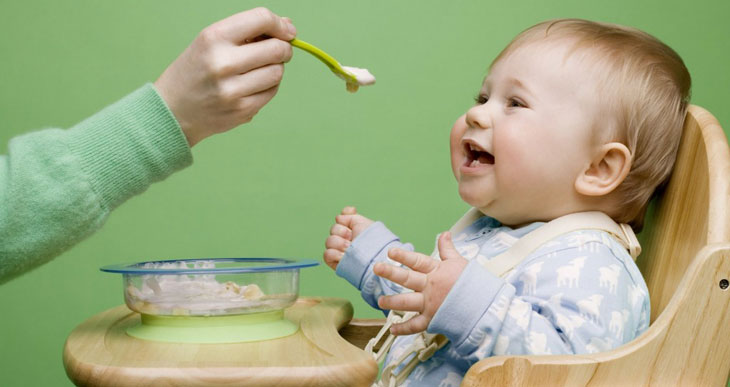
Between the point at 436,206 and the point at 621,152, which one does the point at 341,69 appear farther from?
the point at 436,206

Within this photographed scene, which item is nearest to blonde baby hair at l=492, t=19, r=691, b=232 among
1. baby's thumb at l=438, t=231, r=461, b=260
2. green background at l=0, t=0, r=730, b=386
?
baby's thumb at l=438, t=231, r=461, b=260

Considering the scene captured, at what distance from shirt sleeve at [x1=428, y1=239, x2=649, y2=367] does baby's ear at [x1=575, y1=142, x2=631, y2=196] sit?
10 cm

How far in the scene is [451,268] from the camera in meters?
0.71

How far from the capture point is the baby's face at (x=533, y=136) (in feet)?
2.68

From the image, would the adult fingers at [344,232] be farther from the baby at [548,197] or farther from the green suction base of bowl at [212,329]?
the green suction base of bowl at [212,329]

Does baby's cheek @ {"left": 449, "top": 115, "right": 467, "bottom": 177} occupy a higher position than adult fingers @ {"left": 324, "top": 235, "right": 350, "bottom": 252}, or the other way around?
baby's cheek @ {"left": 449, "top": 115, "right": 467, "bottom": 177}

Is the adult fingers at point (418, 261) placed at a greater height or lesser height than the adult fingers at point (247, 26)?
lesser

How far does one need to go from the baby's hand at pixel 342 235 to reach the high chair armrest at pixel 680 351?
13.9 inches

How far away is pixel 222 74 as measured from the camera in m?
0.74

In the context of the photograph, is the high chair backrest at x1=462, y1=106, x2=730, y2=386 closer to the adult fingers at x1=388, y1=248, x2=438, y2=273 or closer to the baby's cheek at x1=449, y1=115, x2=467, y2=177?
the adult fingers at x1=388, y1=248, x2=438, y2=273

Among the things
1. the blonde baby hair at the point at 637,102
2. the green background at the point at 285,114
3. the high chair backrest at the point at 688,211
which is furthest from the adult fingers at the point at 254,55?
the green background at the point at 285,114

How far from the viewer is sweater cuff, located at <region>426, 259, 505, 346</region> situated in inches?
27.3

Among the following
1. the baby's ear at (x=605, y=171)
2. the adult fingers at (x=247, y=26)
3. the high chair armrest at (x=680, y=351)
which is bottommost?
the high chair armrest at (x=680, y=351)

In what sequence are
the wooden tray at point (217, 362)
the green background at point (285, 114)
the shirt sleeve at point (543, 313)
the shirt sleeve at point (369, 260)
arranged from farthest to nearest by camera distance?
the green background at point (285, 114), the shirt sleeve at point (369, 260), the shirt sleeve at point (543, 313), the wooden tray at point (217, 362)
